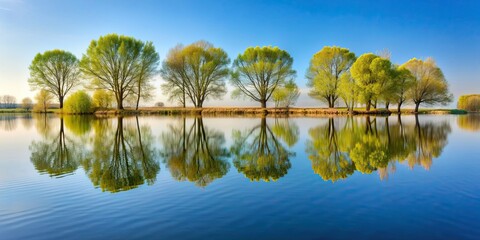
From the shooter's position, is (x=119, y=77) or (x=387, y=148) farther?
(x=119, y=77)

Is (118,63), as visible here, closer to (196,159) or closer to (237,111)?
(237,111)

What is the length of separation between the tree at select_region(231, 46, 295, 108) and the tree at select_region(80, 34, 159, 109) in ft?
50.9

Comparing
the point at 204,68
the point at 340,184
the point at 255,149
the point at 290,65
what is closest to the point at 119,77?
the point at 204,68

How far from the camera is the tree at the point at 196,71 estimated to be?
57.2m

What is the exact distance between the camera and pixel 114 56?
53344mm

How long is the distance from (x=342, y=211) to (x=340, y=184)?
2481mm

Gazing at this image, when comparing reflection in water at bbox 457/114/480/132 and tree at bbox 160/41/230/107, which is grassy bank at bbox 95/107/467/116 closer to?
tree at bbox 160/41/230/107

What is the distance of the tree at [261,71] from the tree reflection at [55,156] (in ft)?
136

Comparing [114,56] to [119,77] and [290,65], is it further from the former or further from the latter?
[290,65]

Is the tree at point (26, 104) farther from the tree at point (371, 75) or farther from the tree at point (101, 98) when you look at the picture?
the tree at point (371, 75)

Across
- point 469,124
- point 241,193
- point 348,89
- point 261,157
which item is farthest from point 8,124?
point 469,124

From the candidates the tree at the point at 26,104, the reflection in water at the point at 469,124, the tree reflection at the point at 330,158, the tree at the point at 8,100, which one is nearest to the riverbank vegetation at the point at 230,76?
the reflection in water at the point at 469,124

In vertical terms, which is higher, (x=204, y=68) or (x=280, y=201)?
(x=204, y=68)

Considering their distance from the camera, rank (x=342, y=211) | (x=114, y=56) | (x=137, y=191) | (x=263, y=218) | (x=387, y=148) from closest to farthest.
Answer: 1. (x=263, y=218)
2. (x=342, y=211)
3. (x=137, y=191)
4. (x=387, y=148)
5. (x=114, y=56)
